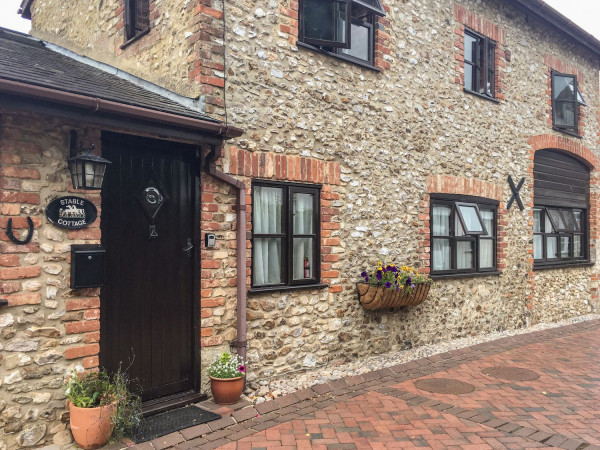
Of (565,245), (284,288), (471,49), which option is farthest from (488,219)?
(284,288)

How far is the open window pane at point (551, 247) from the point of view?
10.4m

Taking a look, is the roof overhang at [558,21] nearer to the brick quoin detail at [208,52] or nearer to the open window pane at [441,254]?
the open window pane at [441,254]

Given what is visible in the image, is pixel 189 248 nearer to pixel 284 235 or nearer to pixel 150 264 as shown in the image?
pixel 150 264

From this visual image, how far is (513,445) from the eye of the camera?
13.4ft

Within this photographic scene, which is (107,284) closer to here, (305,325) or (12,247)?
(12,247)

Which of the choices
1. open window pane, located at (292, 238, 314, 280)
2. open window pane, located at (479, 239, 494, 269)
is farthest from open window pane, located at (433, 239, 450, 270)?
open window pane, located at (292, 238, 314, 280)

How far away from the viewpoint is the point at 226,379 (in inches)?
189

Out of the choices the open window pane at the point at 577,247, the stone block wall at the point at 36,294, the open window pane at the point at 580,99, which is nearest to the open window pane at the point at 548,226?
the open window pane at the point at 577,247

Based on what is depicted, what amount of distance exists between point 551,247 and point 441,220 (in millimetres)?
4020

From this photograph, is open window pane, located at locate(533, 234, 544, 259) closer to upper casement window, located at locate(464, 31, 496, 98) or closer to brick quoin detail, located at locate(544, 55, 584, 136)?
brick quoin detail, located at locate(544, 55, 584, 136)

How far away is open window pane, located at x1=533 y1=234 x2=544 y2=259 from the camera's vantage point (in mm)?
10039

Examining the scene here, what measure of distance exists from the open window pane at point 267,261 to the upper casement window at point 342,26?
243 cm

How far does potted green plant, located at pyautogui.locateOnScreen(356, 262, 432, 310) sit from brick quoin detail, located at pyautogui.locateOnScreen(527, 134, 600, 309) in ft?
13.4

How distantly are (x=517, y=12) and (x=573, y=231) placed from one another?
15.8 ft
